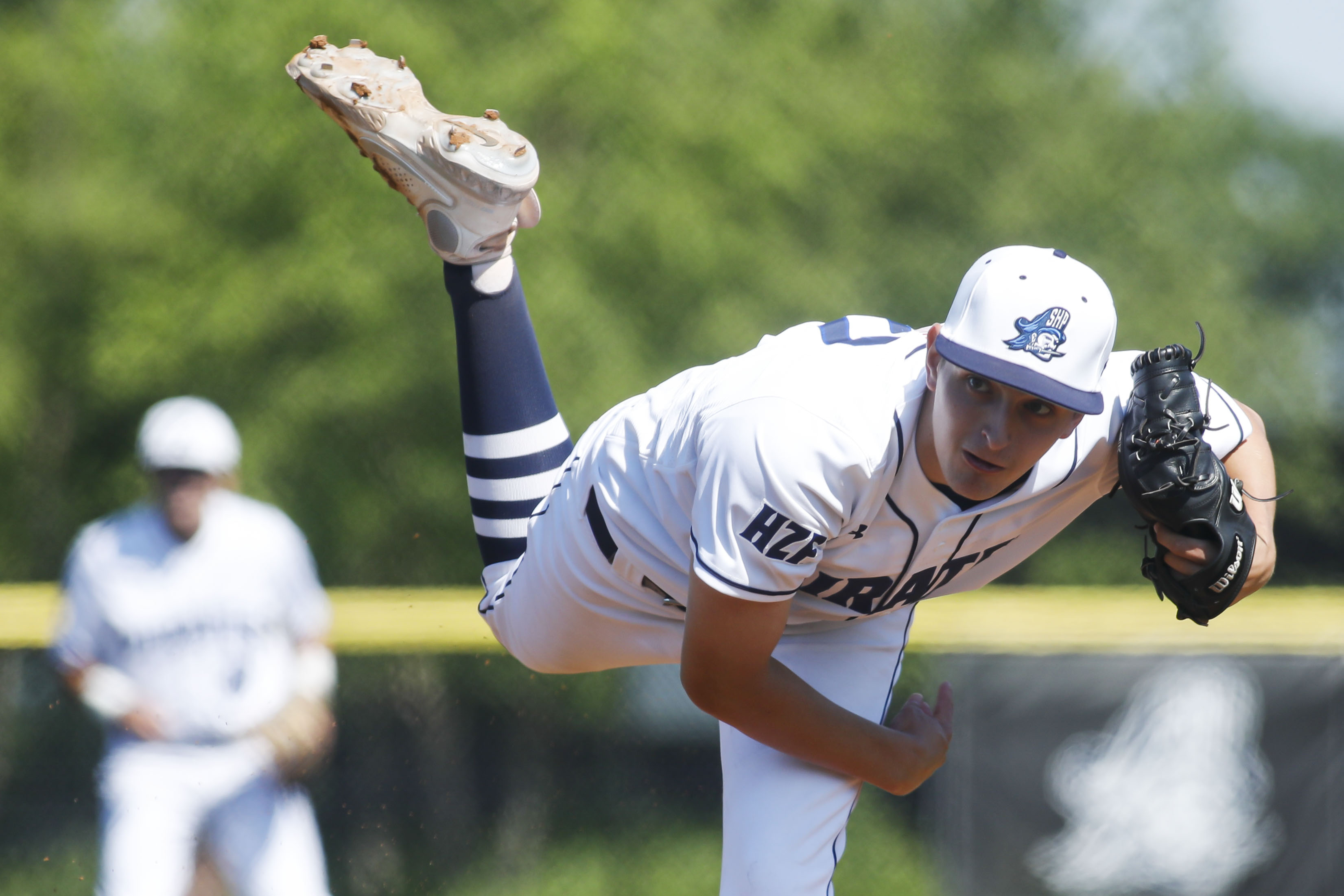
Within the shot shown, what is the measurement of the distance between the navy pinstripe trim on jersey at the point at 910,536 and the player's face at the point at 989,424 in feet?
0.38

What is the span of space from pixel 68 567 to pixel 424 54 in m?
1.88

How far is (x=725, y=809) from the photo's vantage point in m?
1.71

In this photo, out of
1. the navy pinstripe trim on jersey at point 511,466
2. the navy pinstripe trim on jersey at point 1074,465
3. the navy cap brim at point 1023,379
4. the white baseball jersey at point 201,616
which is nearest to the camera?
the navy cap brim at point 1023,379

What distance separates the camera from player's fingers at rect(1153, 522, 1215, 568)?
148 cm

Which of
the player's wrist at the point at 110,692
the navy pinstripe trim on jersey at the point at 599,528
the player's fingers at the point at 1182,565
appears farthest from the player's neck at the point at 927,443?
the player's wrist at the point at 110,692

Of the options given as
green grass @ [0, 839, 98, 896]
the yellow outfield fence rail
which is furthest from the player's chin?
green grass @ [0, 839, 98, 896]

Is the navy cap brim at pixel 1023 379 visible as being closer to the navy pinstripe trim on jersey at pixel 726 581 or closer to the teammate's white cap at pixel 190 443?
the navy pinstripe trim on jersey at pixel 726 581

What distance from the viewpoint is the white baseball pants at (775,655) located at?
1.59 metres

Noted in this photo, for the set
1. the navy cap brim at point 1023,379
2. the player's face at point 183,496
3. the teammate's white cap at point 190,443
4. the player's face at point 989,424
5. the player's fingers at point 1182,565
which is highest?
the navy cap brim at point 1023,379

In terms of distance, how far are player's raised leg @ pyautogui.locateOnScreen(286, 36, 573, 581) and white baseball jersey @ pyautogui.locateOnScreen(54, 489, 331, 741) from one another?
101cm

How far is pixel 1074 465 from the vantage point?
155 centimetres

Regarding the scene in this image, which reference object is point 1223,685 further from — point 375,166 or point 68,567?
point 68,567

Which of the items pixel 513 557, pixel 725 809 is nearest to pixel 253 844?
pixel 513 557

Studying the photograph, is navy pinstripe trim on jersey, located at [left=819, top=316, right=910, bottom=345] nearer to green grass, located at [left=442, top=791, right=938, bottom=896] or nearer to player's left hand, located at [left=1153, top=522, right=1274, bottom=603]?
player's left hand, located at [left=1153, top=522, right=1274, bottom=603]
